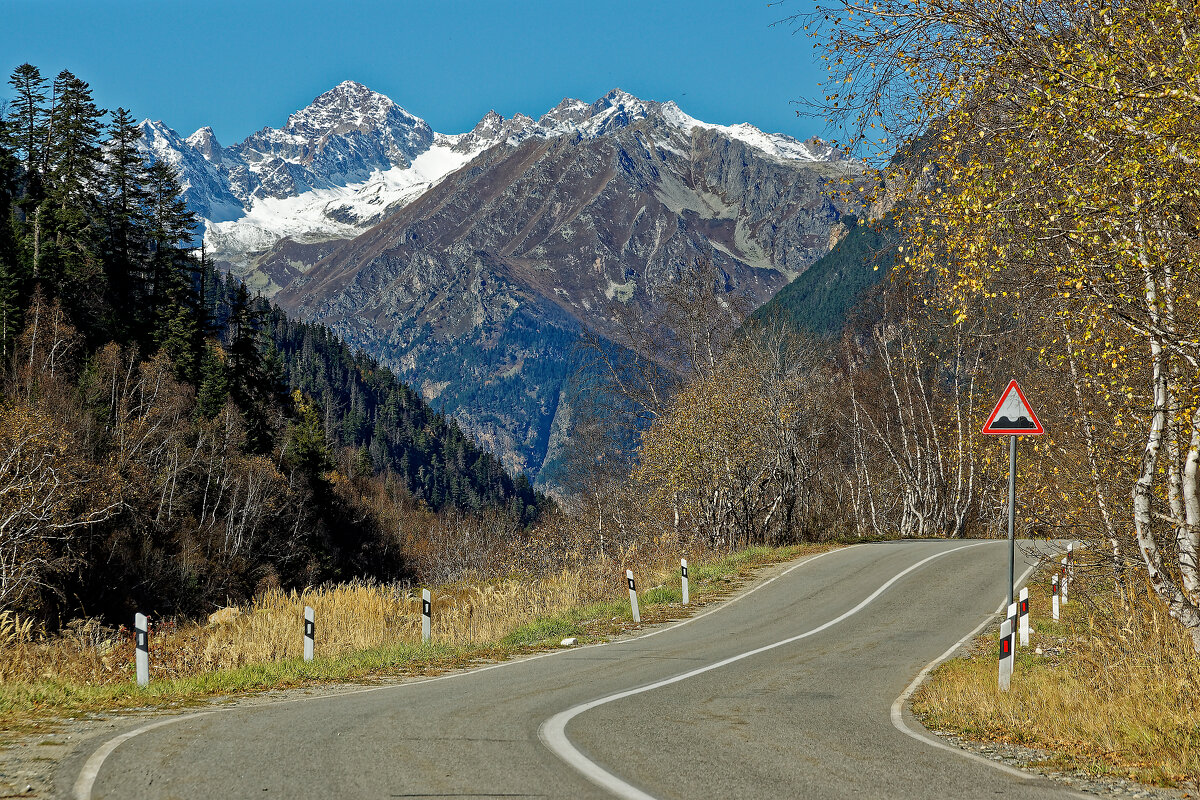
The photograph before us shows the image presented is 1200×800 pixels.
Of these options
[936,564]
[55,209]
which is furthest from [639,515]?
[55,209]

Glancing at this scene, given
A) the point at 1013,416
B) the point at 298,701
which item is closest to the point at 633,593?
the point at 1013,416

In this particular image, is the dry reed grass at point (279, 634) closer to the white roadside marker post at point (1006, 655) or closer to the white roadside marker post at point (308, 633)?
the white roadside marker post at point (308, 633)

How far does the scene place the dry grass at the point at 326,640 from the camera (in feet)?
37.0

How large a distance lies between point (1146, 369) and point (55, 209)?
73925mm

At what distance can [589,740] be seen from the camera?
8.02 m

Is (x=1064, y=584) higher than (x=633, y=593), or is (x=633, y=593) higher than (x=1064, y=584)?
(x=1064, y=584)

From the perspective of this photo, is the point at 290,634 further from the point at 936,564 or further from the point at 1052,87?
the point at 936,564

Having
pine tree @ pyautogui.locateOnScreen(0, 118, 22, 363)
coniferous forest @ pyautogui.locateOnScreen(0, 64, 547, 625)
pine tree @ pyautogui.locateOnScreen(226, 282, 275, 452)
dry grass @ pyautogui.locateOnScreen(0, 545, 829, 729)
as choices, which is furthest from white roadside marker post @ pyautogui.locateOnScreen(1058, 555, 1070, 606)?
pine tree @ pyautogui.locateOnScreen(226, 282, 275, 452)

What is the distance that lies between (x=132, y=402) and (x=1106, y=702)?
66.8 m

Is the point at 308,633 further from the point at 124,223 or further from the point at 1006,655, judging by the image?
the point at 124,223

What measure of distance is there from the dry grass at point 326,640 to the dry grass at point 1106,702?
728 centimetres

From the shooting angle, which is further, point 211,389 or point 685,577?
point 211,389

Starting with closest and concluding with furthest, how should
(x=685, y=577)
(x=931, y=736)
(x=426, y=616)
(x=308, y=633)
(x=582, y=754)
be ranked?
1. (x=582, y=754)
2. (x=931, y=736)
3. (x=308, y=633)
4. (x=426, y=616)
5. (x=685, y=577)

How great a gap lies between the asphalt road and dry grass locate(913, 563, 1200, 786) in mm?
760
